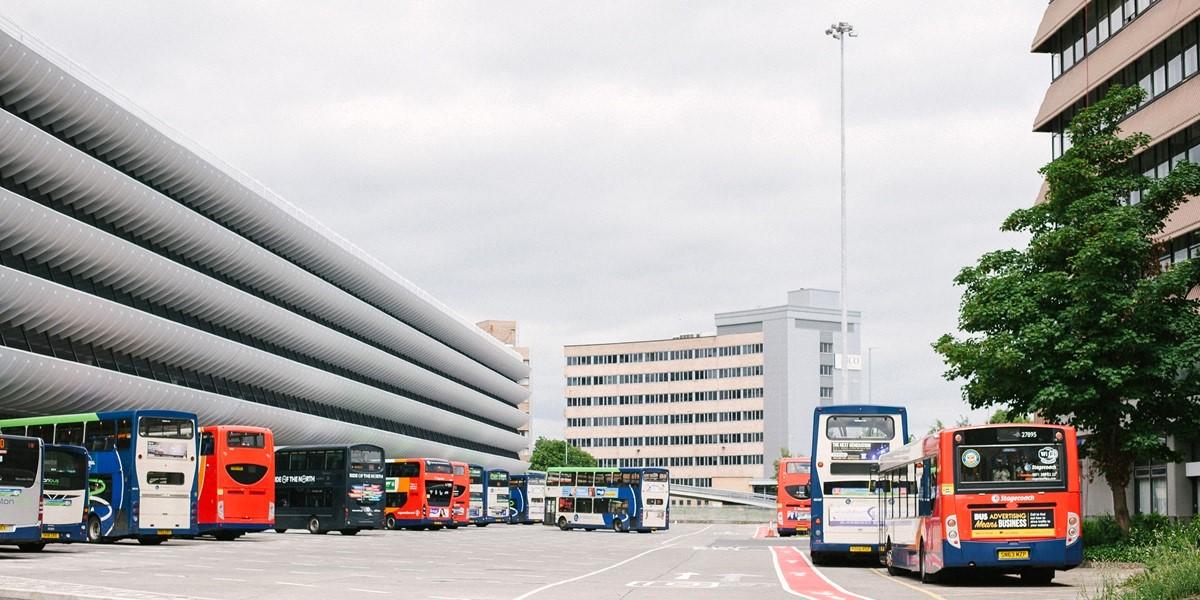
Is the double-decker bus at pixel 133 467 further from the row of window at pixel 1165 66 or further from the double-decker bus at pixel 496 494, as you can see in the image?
the double-decker bus at pixel 496 494

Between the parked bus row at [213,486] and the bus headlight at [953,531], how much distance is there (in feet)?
69.5

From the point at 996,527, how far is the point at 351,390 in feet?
264

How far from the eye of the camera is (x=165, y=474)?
137 ft

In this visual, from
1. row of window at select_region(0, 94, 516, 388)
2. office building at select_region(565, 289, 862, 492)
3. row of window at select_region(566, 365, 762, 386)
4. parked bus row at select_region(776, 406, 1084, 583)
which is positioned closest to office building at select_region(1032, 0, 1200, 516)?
parked bus row at select_region(776, 406, 1084, 583)

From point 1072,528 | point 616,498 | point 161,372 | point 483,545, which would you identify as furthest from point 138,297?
point 1072,528

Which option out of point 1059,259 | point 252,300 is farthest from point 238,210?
point 1059,259

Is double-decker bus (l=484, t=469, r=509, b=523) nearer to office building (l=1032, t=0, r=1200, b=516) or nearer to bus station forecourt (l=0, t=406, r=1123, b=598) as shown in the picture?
bus station forecourt (l=0, t=406, r=1123, b=598)

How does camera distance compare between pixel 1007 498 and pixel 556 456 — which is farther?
pixel 556 456

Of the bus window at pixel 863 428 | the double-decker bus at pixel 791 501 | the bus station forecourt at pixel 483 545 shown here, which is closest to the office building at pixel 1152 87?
the bus window at pixel 863 428

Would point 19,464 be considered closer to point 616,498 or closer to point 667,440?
point 616,498

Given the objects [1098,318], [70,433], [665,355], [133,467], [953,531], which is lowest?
[953,531]

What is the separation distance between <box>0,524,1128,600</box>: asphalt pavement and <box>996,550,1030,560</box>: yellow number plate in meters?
0.64

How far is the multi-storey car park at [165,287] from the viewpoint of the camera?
195 ft

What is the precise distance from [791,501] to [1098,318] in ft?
123
